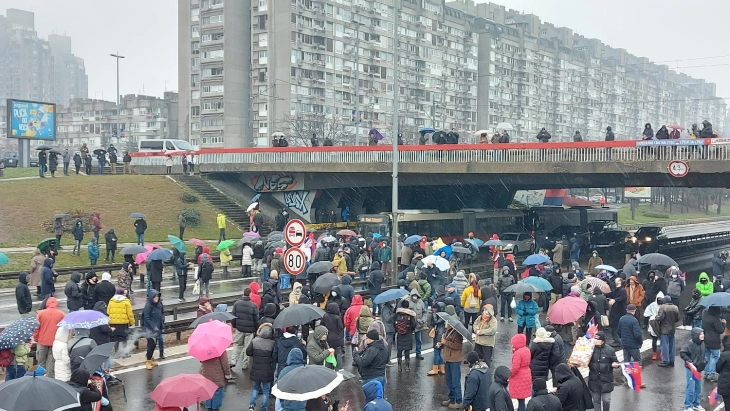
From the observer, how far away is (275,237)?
27.8 m

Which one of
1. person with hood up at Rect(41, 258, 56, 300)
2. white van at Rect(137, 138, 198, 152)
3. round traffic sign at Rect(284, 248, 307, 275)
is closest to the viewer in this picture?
round traffic sign at Rect(284, 248, 307, 275)

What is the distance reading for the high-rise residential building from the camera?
9219 cm

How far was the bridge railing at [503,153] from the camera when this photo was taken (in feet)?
93.1

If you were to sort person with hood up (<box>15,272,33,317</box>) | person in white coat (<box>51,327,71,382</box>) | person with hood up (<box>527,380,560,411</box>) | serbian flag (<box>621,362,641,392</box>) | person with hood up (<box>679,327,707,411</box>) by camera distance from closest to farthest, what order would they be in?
person with hood up (<box>527,380,560,411</box>) → person in white coat (<box>51,327,71,382</box>) → person with hood up (<box>679,327,707,411</box>) → serbian flag (<box>621,362,641,392</box>) → person with hood up (<box>15,272,33,317</box>)

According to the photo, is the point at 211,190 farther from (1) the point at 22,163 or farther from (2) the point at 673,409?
(2) the point at 673,409

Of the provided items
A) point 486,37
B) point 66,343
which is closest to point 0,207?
point 66,343

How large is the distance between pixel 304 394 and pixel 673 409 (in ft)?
25.4

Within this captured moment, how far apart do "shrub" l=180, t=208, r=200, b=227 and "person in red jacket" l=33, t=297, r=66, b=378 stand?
27.0 meters

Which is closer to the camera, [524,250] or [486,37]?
[524,250]

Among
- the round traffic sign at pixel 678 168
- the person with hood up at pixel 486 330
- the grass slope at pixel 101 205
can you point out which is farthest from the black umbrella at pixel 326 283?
the grass slope at pixel 101 205

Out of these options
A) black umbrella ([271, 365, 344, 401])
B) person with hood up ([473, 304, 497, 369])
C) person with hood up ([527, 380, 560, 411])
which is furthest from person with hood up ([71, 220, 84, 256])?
person with hood up ([527, 380, 560, 411])

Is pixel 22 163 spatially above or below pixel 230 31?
below

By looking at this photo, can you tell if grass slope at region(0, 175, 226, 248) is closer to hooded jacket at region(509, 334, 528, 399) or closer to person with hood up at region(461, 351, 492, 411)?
hooded jacket at region(509, 334, 528, 399)

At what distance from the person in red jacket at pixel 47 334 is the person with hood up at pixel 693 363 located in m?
10.9
